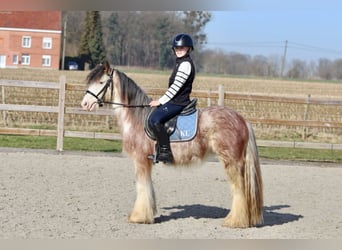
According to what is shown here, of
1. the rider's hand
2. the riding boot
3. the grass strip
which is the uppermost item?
the rider's hand

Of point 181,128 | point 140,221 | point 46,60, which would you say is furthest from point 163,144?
point 46,60

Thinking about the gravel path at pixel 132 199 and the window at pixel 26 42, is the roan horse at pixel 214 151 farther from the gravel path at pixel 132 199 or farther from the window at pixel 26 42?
the window at pixel 26 42

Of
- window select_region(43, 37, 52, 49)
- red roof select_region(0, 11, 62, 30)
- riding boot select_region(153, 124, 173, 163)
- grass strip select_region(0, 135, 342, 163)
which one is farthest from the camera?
window select_region(43, 37, 52, 49)

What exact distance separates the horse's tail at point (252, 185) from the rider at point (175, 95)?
34.5 inches

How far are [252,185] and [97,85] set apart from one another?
83.7 inches

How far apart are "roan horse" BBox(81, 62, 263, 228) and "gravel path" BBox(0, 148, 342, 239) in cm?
19

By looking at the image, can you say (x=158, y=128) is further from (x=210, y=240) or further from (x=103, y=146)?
(x=103, y=146)

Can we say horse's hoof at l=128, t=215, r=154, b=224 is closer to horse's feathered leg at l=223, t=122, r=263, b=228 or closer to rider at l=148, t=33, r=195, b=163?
rider at l=148, t=33, r=195, b=163

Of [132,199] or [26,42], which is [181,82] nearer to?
[132,199]

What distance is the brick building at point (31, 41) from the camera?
155ft

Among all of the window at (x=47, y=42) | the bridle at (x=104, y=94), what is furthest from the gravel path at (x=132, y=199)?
the window at (x=47, y=42)

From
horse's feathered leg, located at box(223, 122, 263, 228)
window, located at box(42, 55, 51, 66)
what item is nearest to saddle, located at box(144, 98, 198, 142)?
horse's feathered leg, located at box(223, 122, 263, 228)

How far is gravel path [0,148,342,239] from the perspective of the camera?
593cm

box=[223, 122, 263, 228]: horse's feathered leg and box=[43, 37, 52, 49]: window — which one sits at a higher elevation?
box=[43, 37, 52, 49]: window
